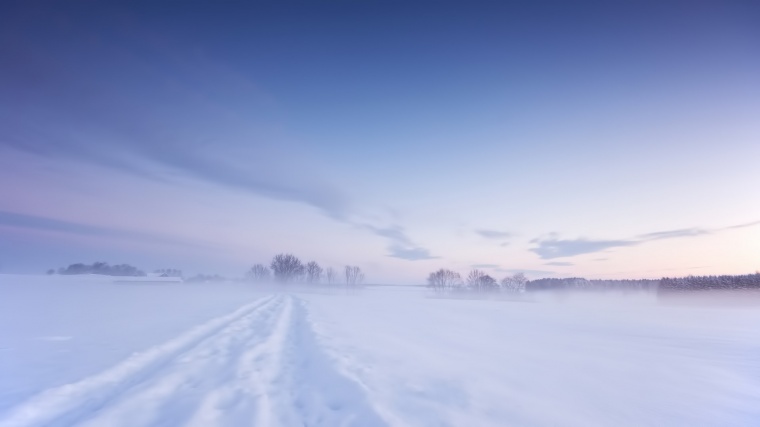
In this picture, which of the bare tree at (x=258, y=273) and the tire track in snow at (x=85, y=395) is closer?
the tire track in snow at (x=85, y=395)

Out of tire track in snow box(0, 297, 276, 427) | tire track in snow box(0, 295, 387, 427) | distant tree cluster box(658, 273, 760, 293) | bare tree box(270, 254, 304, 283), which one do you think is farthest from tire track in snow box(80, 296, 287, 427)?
bare tree box(270, 254, 304, 283)

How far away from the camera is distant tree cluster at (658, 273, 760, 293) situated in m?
50.4

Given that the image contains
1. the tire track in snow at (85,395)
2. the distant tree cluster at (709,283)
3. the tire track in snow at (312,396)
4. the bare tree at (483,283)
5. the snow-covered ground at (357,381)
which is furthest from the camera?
the bare tree at (483,283)

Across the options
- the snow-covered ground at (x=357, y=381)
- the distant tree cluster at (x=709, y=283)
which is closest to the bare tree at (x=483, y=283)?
the distant tree cluster at (x=709, y=283)

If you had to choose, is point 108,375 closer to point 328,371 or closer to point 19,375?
point 19,375

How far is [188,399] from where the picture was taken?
17.2ft

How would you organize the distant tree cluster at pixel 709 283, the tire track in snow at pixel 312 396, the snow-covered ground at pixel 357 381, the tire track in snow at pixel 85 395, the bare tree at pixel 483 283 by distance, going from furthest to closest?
the bare tree at pixel 483 283, the distant tree cluster at pixel 709 283, the snow-covered ground at pixel 357 381, the tire track in snow at pixel 312 396, the tire track in snow at pixel 85 395

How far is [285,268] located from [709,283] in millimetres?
104144

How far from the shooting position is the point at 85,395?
17.5 ft

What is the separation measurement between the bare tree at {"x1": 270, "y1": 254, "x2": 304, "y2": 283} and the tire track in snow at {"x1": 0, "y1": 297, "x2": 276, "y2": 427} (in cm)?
10934

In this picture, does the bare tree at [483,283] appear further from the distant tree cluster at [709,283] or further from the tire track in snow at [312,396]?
the tire track in snow at [312,396]

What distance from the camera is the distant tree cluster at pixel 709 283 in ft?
165

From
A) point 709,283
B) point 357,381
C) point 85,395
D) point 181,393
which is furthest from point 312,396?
point 709,283

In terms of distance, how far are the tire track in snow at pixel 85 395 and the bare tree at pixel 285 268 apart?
4305 inches
